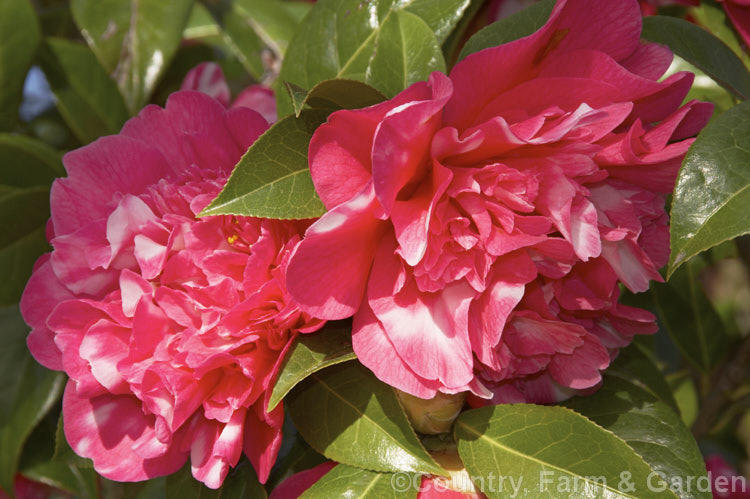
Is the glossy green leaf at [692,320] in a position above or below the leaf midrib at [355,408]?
below

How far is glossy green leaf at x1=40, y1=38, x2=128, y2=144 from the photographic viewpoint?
1008mm

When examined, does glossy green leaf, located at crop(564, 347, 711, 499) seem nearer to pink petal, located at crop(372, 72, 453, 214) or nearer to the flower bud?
the flower bud

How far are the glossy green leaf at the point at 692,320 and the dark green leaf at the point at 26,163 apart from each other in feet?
2.71

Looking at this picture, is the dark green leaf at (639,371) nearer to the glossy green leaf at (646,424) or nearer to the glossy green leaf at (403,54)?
the glossy green leaf at (646,424)

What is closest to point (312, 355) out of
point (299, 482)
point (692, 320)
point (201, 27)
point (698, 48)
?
point (299, 482)

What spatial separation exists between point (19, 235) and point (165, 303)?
1.36 ft

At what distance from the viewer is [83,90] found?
1.01 metres

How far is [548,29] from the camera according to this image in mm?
520

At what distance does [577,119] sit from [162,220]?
326 mm

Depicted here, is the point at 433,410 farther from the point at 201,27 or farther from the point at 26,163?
the point at 201,27

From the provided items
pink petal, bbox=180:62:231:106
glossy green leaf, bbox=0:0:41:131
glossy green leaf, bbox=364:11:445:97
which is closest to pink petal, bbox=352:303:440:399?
glossy green leaf, bbox=364:11:445:97

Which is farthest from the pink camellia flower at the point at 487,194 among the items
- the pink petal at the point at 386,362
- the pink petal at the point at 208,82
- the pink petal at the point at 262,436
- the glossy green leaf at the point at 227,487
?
the pink petal at the point at 208,82

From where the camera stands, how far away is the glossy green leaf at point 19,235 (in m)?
0.86

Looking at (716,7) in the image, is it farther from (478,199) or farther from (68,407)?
(68,407)
